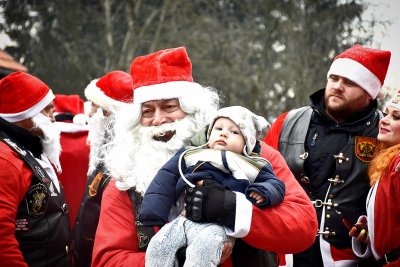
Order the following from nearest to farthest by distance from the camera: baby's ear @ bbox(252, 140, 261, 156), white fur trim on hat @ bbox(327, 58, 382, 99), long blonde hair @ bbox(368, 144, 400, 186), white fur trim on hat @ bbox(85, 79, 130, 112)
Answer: baby's ear @ bbox(252, 140, 261, 156) → long blonde hair @ bbox(368, 144, 400, 186) → white fur trim on hat @ bbox(327, 58, 382, 99) → white fur trim on hat @ bbox(85, 79, 130, 112)

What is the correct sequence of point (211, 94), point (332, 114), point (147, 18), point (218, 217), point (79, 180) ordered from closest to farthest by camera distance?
point (218, 217) → point (211, 94) → point (332, 114) → point (79, 180) → point (147, 18)

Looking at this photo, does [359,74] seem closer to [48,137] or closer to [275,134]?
[275,134]

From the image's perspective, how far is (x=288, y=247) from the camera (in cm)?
312

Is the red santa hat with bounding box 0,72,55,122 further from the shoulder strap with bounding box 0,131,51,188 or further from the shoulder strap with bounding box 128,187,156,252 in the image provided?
the shoulder strap with bounding box 128,187,156,252

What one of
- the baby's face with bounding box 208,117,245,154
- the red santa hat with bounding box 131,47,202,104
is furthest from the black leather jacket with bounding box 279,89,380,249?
the baby's face with bounding box 208,117,245,154

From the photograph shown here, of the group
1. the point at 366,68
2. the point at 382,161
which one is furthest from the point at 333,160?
the point at 366,68

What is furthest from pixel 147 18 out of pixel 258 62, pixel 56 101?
pixel 56 101

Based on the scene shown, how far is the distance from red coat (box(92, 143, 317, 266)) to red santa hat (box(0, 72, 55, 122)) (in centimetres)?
135

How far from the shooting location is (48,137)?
4805 millimetres

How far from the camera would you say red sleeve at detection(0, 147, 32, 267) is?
3.78 metres

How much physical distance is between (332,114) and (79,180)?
2.50m

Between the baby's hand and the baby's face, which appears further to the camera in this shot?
the baby's face

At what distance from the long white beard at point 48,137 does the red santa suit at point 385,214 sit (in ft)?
7.44

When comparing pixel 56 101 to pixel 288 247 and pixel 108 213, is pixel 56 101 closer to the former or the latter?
pixel 108 213
